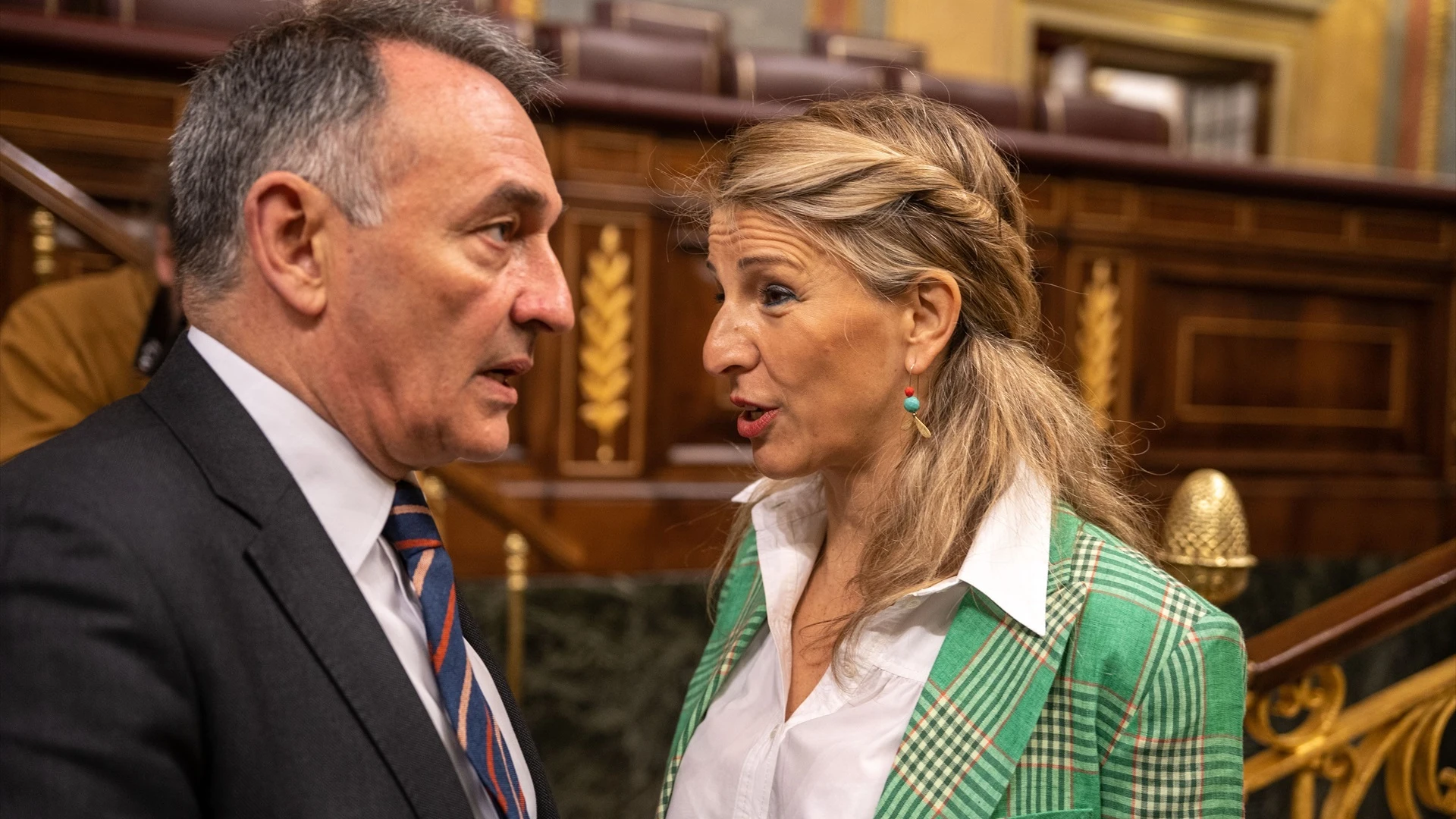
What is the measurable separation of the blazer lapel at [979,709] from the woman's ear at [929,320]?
0.86 feet

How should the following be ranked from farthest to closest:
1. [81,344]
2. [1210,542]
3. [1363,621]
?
[81,344] < [1210,542] < [1363,621]

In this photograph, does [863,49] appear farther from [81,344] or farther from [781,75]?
[81,344]

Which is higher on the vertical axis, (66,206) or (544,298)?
(66,206)

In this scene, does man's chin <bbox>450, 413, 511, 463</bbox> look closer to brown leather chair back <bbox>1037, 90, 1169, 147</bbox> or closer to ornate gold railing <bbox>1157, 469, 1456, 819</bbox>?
ornate gold railing <bbox>1157, 469, 1456, 819</bbox>

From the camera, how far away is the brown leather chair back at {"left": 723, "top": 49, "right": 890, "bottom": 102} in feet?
15.0

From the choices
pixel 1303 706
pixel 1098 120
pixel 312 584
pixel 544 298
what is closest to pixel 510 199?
pixel 544 298

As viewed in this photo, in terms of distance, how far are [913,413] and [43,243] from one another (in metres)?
2.14

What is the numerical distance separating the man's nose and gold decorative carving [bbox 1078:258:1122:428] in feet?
10.0

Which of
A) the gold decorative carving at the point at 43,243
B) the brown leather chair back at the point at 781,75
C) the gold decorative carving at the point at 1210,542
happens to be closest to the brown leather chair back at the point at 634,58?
the brown leather chair back at the point at 781,75

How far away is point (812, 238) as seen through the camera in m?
1.25

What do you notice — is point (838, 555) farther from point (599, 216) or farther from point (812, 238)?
point (599, 216)

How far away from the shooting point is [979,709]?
113cm

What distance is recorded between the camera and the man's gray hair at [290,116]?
918 millimetres

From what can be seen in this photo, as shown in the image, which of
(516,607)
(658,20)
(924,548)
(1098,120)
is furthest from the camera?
(658,20)
